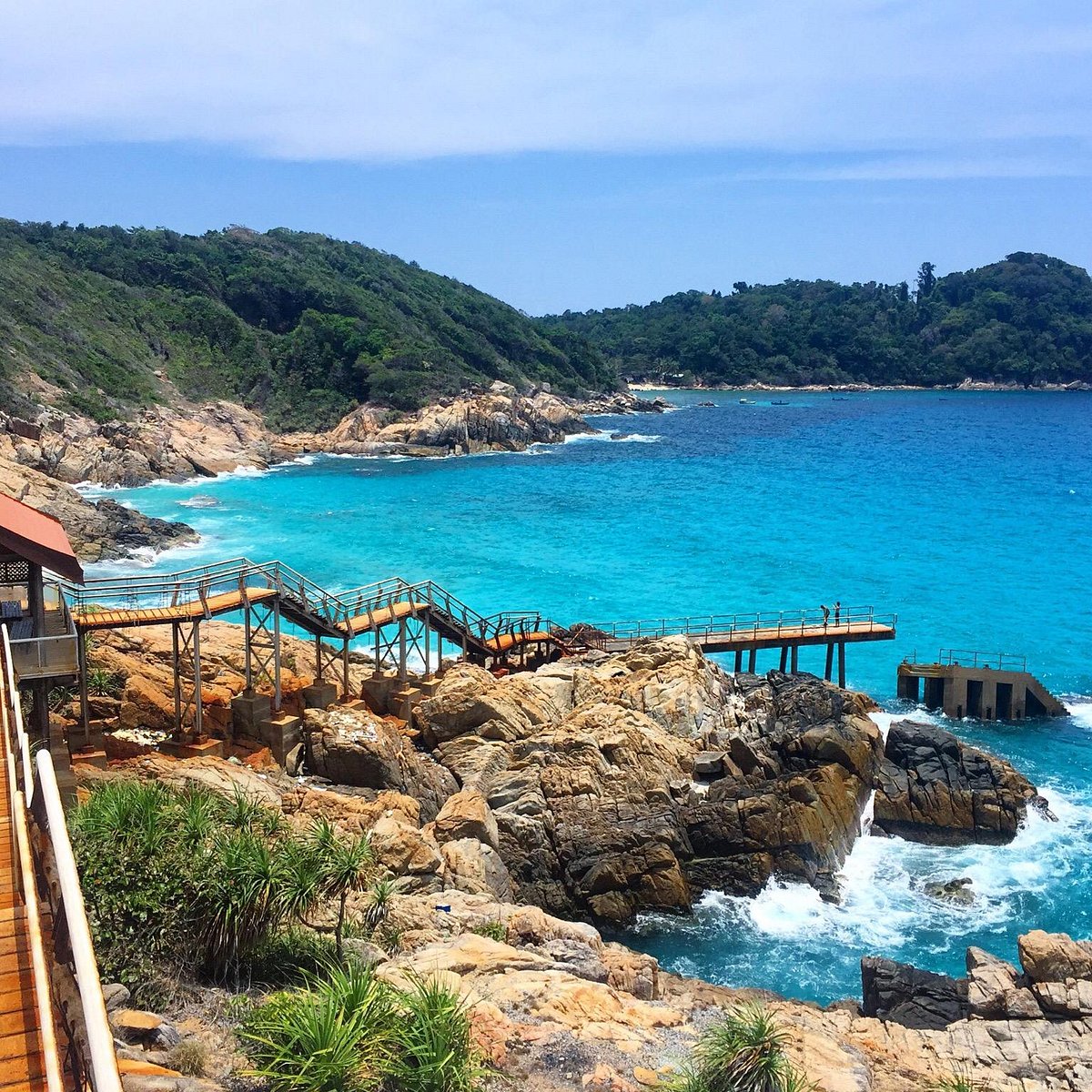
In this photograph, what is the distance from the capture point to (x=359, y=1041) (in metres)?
9.82

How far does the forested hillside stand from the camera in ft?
315

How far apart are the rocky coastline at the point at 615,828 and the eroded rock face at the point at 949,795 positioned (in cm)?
7

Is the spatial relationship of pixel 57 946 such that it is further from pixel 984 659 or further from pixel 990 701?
pixel 984 659

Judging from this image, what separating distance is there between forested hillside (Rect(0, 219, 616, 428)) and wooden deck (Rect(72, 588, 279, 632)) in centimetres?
6385

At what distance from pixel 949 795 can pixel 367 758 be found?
649 inches

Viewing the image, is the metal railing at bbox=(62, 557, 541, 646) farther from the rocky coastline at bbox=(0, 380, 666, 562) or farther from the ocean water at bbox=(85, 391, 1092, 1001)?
the rocky coastline at bbox=(0, 380, 666, 562)

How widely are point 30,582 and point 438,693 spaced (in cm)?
1370

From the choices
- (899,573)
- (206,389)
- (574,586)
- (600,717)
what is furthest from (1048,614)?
(206,389)

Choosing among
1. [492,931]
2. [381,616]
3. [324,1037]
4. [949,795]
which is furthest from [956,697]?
[324,1037]

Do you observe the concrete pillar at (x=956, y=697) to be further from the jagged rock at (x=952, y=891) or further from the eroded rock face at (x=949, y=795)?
the jagged rock at (x=952, y=891)

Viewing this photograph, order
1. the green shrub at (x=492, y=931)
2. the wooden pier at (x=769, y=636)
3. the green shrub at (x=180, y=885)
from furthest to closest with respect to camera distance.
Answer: the wooden pier at (x=769, y=636) → the green shrub at (x=492, y=931) → the green shrub at (x=180, y=885)

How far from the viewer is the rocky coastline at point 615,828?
1343cm

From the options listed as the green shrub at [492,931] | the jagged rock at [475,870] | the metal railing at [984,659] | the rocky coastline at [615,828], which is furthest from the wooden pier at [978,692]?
the green shrub at [492,931]

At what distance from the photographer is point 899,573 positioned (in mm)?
57688
